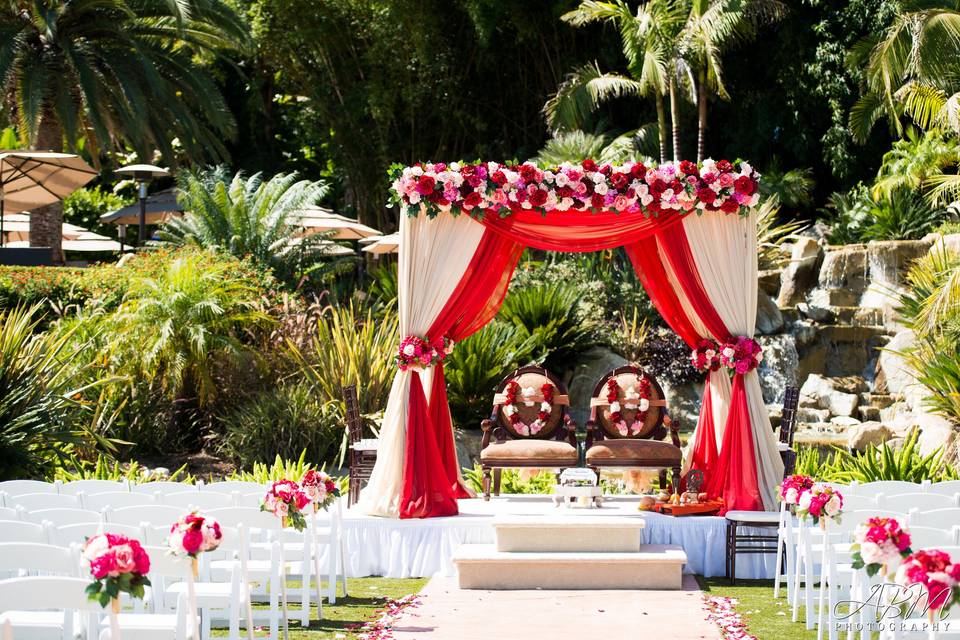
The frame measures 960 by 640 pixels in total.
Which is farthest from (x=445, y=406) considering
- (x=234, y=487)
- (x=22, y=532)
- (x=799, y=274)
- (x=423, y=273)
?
(x=799, y=274)

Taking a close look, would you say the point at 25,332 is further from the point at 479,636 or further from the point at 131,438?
the point at 479,636

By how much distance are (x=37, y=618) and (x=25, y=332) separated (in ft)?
20.6

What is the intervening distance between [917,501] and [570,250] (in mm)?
3440

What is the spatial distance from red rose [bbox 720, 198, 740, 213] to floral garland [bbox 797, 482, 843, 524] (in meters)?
3.30

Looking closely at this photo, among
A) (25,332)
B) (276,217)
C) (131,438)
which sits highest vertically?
(276,217)

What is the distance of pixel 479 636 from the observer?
21.3ft

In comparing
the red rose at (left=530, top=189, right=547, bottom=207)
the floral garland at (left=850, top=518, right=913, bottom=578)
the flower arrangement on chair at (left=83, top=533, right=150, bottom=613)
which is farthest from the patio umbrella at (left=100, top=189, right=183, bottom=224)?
the floral garland at (left=850, top=518, right=913, bottom=578)

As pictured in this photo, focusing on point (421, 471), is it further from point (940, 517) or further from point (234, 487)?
point (940, 517)

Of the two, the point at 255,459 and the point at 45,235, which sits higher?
the point at 45,235

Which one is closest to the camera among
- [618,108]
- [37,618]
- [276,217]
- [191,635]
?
[191,635]

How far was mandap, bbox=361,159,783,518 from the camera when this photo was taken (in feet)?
29.5

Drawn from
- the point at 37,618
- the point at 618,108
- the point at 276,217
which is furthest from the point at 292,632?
the point at 618,108

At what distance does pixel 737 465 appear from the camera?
902 cm

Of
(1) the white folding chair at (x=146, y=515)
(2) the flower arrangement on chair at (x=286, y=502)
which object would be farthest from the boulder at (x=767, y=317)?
(1) the white folding chair at (x=146, y=515)
